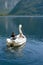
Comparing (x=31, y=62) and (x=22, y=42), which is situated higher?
(x=31, y=62)

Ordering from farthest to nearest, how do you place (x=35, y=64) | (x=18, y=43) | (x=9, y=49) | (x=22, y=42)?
(x=22, y=42), (x=18, y=43), (x=9, y=49), (x=35, y=64)

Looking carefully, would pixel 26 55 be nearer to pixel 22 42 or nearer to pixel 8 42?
pixel 8 42

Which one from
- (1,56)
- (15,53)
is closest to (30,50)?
(15,53)

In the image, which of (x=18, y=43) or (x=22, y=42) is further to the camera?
(x=22, y=42)

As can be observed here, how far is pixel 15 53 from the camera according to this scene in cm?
4672

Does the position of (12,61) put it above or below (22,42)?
above

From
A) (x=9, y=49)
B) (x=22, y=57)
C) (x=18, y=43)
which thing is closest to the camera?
(x=22, y=57)

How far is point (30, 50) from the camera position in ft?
163

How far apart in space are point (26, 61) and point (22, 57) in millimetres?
2675

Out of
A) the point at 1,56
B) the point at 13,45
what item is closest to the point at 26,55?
the point at 1,56

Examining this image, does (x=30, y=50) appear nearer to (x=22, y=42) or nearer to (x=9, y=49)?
(x=9, y=49)

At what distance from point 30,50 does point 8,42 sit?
18.6ft

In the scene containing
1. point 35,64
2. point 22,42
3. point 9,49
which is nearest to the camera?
point 35,64

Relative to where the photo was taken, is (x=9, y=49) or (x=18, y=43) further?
(x=18, y=43)
